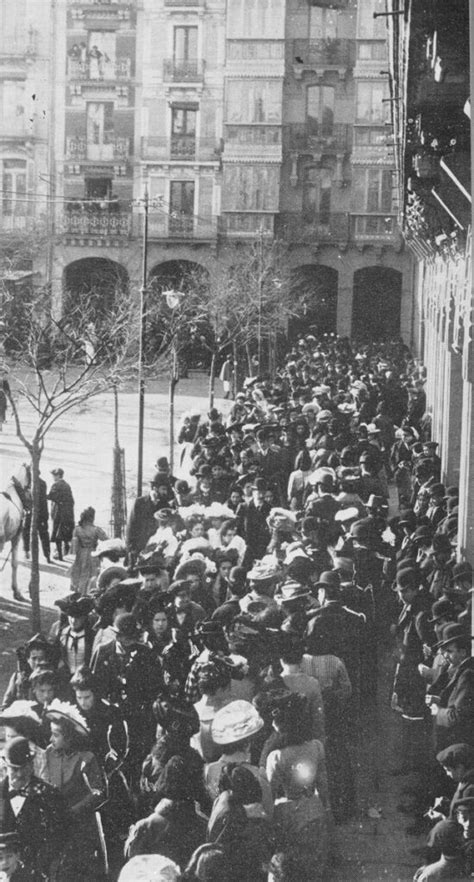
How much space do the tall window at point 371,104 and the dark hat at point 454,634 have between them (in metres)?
30.7

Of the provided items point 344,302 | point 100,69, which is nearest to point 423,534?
point 100,69

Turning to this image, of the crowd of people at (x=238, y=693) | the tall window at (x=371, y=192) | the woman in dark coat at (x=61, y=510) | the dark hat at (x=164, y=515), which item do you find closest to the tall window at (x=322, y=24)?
the tall window at (x=371, y=192)

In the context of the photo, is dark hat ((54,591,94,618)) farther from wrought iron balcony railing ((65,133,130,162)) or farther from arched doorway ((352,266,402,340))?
arched doorway ((352,266,402,340))

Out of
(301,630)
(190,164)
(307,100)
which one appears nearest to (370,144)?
(307,100)

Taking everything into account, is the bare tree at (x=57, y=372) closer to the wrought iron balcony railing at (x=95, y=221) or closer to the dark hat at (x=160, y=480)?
the dark hat at (x=160, y=480)

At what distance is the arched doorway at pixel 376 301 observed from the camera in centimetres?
4444

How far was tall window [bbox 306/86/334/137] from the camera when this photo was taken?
121ft

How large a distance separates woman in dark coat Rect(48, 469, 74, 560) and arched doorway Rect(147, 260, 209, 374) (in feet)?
35.8

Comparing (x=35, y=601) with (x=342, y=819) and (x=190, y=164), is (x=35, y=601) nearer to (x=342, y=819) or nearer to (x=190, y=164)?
(x=342, y=819)

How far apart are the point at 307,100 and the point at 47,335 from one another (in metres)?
23.3

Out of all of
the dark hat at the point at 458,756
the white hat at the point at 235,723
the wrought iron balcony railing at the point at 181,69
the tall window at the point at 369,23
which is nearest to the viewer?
the dark hat at the point at 458,756

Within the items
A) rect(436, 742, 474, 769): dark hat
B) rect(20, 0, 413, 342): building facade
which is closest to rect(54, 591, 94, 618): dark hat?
rect(436, 742, 474, 769): dark hat

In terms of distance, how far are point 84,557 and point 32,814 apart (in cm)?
659

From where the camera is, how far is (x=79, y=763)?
6.19 meters
